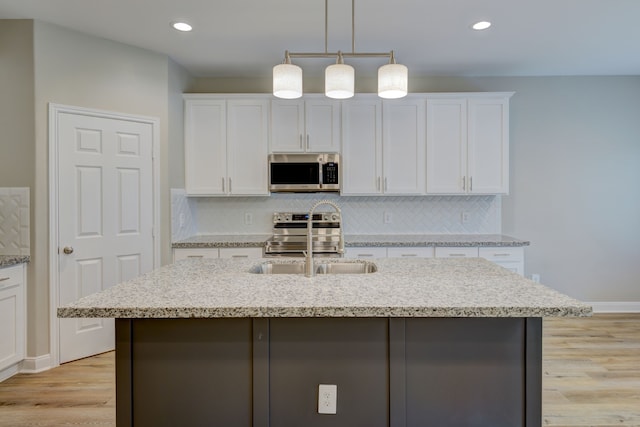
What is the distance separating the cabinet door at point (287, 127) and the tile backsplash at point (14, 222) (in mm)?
2133

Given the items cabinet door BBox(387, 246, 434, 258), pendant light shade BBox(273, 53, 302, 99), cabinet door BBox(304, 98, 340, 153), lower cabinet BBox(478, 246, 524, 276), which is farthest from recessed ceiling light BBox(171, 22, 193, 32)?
lower cabinet BBox(478, 246, 524, 276)

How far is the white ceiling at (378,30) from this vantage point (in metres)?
2.67

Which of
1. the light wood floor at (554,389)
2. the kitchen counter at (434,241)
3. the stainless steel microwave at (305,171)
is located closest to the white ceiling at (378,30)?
the stainless steel microwave at (305,171)

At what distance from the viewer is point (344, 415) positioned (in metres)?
1.59

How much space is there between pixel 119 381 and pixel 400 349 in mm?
1196

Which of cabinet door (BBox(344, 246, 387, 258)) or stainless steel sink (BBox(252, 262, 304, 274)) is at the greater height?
stainless steel sink (BBox(252, 262, 304, 274))

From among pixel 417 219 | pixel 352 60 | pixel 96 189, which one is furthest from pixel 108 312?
pixel 417 219

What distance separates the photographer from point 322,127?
388 centimetres

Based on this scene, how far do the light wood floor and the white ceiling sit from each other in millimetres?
→ 2664

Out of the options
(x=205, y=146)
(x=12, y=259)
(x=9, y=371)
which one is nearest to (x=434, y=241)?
(x=205, y=146)

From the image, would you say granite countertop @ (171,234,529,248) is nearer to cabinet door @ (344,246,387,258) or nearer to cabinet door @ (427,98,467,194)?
cabinet door @ (344,246,387,258)

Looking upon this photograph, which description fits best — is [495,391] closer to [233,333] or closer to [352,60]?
[233,333]

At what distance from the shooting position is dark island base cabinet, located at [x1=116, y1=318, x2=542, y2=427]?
1581 mm

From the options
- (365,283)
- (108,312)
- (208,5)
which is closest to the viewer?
(108,312)
